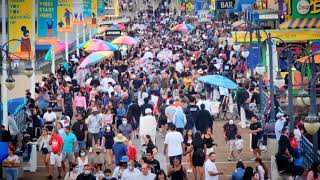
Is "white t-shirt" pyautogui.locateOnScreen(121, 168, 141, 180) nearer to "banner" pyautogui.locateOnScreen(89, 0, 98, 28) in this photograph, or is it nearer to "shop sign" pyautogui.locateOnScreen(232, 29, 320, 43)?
"shop sign" pyautogui.locateOnScreen(232, 29, 320, 43)

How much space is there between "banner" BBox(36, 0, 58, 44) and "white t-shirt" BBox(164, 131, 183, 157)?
1042cm

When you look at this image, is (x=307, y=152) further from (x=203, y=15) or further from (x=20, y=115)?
(x=203, y=15)

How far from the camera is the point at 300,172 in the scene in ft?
55.6

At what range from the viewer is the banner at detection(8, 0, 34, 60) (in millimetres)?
24188

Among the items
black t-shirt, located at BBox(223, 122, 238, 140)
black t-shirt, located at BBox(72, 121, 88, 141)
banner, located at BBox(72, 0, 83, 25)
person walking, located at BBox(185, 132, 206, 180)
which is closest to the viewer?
person walking, located at BBox(185, 132, 206, 180)

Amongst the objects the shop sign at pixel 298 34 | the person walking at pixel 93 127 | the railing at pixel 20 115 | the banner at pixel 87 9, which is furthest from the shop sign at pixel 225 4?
the person walking at pixel 93 127

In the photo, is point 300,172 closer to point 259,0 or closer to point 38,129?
point 38,129

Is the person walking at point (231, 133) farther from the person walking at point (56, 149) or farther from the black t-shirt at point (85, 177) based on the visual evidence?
the black t-shirt at point (85, 177)

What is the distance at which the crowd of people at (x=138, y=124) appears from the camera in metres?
17.7

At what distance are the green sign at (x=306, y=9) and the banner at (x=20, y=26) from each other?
1014 centimetres

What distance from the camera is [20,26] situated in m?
24.4

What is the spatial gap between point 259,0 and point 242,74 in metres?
13.4

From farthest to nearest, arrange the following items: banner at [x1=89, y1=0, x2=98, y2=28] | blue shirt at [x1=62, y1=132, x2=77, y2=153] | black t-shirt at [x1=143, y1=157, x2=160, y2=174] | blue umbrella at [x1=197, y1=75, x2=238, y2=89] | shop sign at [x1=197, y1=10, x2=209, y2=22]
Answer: shop sign at [x1=197, y1=10, x2=209, y2=22] → banner at [x1=89, y1=0, x2=98, y2=28] → blue umbrella at [x1=197, y1=75, x2=238, y2=89] → blue shirt at [x1=62, y1=132, x2=77, y2=153] → black t-shirt at [x1=143, y1=157, x2=160, y2=174]

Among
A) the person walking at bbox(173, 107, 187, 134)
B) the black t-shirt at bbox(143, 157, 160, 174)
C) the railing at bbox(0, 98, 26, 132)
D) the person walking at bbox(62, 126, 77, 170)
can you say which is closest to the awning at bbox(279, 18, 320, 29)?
the person walking at bbox(173, 107, 187, 134)
